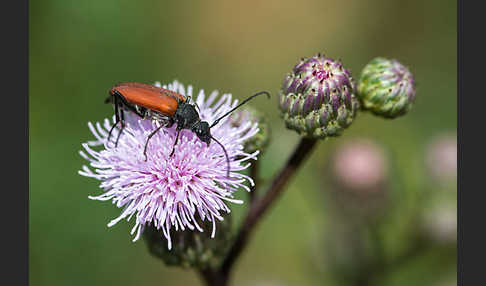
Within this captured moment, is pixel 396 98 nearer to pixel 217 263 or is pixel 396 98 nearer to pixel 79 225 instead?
pixel 217 263

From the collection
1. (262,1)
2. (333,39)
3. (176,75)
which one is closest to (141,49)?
(176,75)

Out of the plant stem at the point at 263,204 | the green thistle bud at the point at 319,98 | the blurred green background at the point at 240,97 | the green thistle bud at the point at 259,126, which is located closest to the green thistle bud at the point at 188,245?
the plant stem at the point at 263,204

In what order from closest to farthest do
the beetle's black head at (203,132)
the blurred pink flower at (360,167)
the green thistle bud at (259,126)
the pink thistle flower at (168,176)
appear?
the pink thistle flower at (168,176)
the beetle's black head at (203,132)
the green thistle bud at (259,126)
the blurred pink flower at (360,167)

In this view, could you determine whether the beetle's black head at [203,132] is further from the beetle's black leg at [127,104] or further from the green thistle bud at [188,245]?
the green thistle bud at [188,245]

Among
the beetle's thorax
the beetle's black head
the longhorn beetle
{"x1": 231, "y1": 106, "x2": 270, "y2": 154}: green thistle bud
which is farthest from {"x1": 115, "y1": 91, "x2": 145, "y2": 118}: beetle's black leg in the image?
{"x1": 231, "y1": 106, "x2": 270, "y2": 154}: green thistle bud

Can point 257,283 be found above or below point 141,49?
below

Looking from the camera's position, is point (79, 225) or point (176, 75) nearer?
point (79, 225)
